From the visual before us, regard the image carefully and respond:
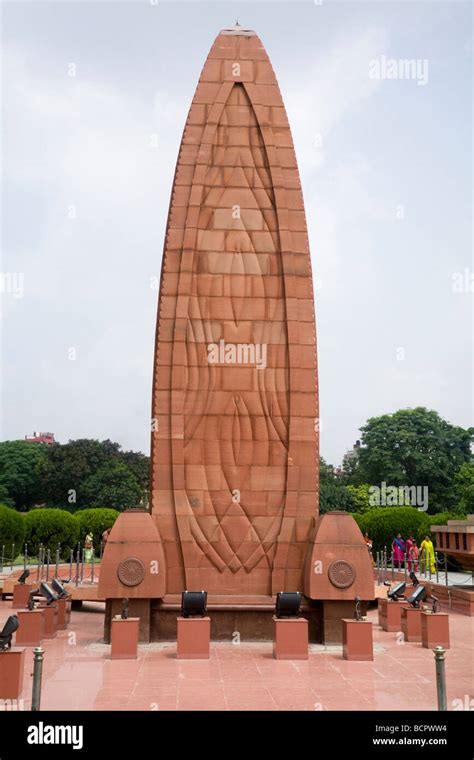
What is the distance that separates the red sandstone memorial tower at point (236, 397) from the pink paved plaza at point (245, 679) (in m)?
1.24

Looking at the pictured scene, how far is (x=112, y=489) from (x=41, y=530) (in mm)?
20009

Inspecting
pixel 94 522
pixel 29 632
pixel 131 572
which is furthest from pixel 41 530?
pixel 131 572

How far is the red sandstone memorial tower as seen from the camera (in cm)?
1386

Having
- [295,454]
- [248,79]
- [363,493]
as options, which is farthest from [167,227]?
[363,493]

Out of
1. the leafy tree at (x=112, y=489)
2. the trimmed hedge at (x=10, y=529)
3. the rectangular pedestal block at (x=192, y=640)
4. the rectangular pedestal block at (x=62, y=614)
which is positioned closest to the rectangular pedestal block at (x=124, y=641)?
the rectangular pedestal block at (x=192, y=640)

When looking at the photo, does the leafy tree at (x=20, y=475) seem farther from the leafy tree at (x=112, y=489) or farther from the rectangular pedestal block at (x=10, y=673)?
the rectangular pedestal block at (x=10, y=673)

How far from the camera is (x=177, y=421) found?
48.2 ft

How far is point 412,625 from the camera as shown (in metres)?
14.3

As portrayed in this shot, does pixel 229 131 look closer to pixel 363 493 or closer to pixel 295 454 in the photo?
pixel 295 454

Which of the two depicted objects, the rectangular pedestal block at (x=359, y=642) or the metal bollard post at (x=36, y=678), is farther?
the rectangular pedestal block at (x=359, y=642)

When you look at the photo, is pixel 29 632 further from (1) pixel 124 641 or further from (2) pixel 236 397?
(2) pixel 236 397

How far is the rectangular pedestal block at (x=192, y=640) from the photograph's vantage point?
12047 mm

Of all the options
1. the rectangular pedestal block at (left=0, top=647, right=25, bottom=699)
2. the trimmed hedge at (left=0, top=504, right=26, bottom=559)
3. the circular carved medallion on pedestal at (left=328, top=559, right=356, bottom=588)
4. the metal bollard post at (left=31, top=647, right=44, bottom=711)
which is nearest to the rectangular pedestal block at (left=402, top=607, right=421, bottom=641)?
the circular carved medallion on pedestal at (left=328, top=559, right=356, bottom=588)
